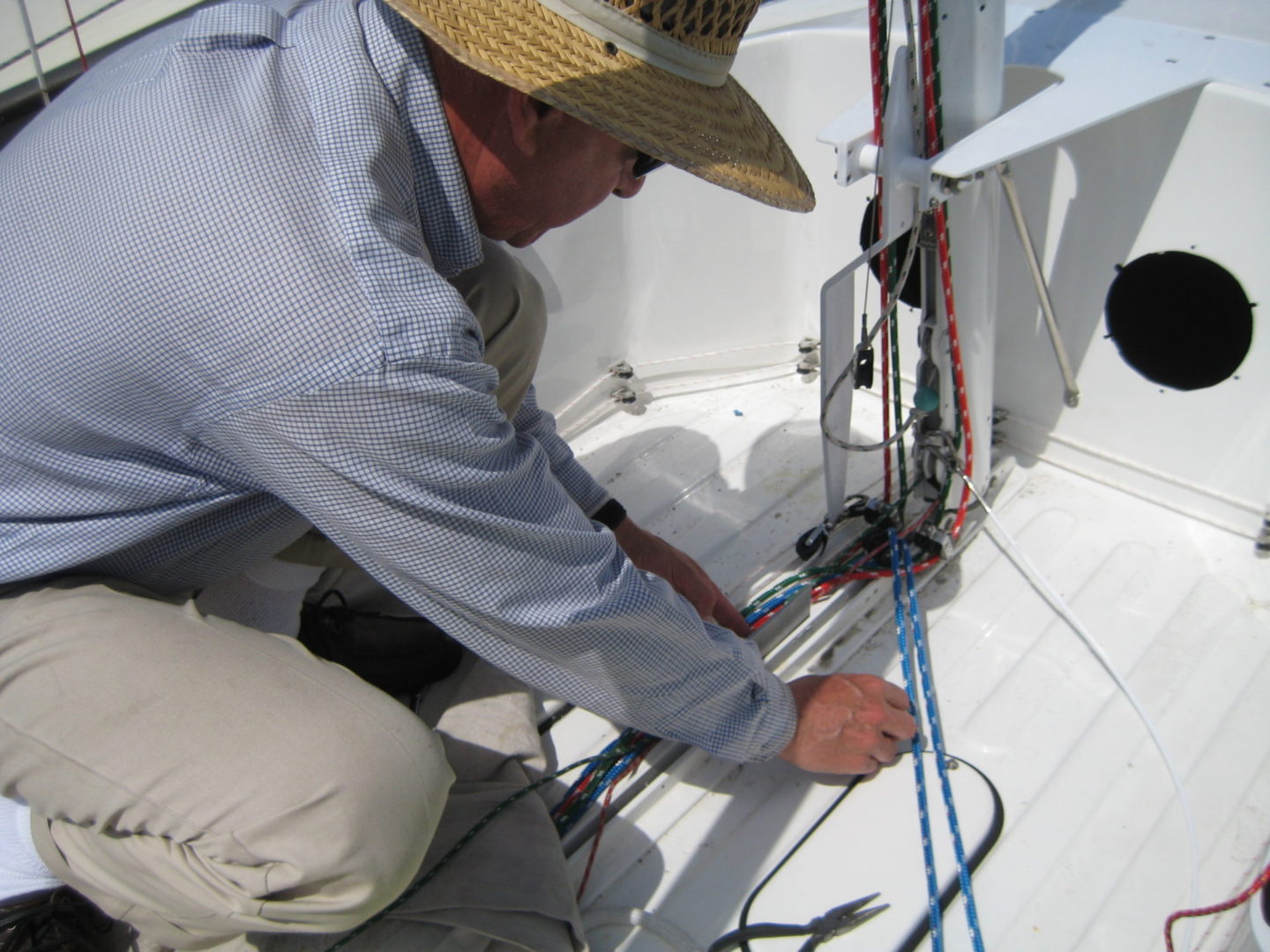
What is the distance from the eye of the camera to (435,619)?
101cm

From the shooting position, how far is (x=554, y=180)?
92 cm

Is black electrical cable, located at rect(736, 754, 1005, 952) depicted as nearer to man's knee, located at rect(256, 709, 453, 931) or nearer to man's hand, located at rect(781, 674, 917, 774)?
man's hand, located at rect(781, 674, 917, 774)

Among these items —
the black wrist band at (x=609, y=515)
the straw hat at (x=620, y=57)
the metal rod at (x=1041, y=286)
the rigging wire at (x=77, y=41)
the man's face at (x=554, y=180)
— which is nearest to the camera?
the straw hat at (x=620, y=57)

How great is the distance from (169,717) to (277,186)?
1.74 feet

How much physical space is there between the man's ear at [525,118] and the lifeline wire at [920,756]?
2.93 ft

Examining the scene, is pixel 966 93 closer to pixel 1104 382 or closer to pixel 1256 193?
pixel 1256 193

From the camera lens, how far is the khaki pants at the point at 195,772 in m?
0.98

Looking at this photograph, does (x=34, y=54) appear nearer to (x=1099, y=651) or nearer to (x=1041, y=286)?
(x=1041, y=286)

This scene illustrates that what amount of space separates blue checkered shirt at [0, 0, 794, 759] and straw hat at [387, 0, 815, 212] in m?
0.11

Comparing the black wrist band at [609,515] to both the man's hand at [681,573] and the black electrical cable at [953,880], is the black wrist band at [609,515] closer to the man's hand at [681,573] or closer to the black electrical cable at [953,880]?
the man's hand at [681,573]

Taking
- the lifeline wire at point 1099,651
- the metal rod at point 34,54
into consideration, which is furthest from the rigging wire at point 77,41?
the lifeline wire at point 1099,651

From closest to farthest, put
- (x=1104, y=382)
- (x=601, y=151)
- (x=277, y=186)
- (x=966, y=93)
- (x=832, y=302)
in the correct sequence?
1. (x=277, y=186)
2. (x=601, y=151)
3. (x=966, y=93)
4. (x=832, y=302)
5. (x=1104, y=382)

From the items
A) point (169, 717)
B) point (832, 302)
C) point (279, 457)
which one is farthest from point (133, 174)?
point (832, 302)

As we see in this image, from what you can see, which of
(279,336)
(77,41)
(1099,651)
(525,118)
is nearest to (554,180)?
(525,118)
